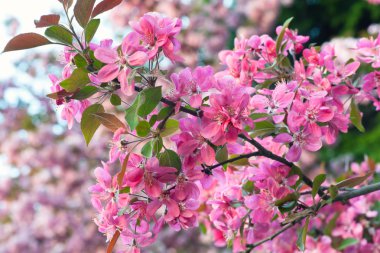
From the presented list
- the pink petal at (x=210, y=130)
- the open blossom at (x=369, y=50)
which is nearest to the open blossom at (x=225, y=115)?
the pink petal at (x=210, y=130)

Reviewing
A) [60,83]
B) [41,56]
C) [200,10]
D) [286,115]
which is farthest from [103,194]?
A: [200,10]

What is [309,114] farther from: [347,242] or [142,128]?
[347,242]

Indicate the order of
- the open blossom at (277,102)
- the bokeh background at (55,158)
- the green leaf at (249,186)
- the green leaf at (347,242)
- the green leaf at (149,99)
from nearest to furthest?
the green leaf at (149,99)
the open blossom at (277,102)
the green leaf at (249,186)
the green leaf at (347,242)
the bokeh background at (55,158)

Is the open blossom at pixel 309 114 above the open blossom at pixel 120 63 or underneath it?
underneath

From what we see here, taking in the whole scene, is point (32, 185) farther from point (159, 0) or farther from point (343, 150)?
point (343, 150)

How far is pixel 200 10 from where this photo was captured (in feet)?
15.8

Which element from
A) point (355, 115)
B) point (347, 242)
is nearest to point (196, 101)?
point (355, 115)

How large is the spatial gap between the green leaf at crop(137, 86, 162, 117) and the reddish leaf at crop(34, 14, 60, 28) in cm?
19

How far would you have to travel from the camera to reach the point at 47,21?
2.61 ft

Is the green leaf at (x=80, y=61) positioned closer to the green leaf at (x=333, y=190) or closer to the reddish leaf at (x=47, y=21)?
the reddish leaf at (x=47, y=21)

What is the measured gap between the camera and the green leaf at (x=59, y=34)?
31.0 inches

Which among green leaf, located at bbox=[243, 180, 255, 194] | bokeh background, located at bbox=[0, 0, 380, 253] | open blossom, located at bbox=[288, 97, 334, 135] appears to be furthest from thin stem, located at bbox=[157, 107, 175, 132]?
bokeh background, located at bbox=[0, 0, 380, 253]

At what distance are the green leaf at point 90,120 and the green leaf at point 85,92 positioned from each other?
0.03 metres

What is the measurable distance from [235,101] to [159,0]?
3.51 m
